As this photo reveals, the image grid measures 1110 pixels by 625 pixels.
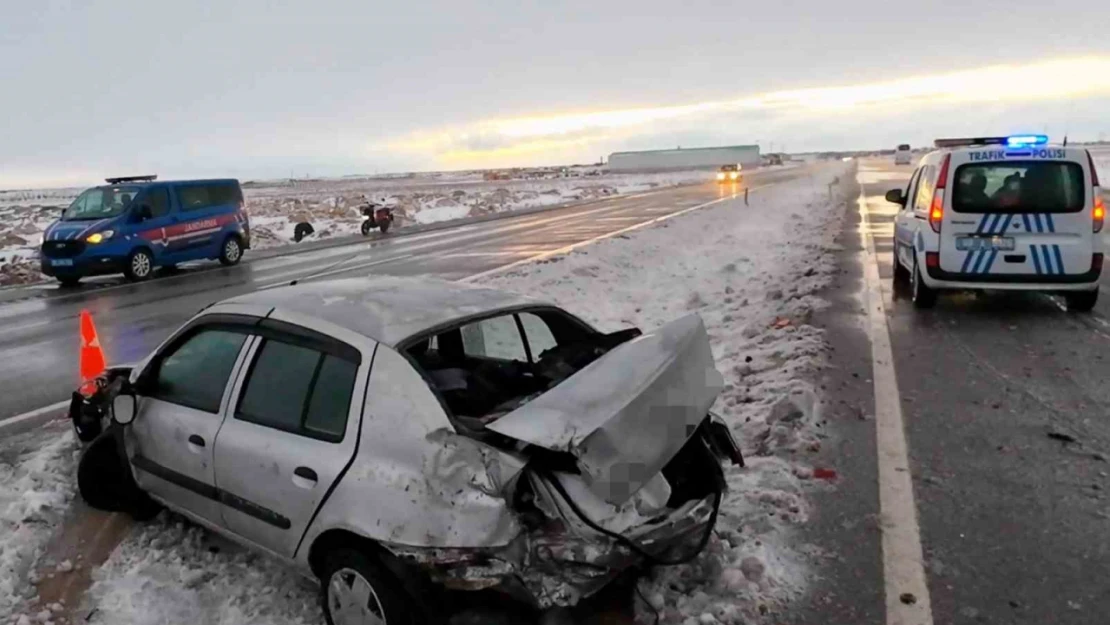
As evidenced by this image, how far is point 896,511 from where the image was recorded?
471 centimetres

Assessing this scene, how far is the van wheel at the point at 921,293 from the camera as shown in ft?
33.1

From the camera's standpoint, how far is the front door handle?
3.51 metres

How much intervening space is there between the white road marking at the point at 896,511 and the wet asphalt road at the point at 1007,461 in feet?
0.18

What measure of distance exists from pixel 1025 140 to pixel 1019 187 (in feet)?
2.77

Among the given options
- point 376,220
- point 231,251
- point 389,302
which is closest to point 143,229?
point 231,251

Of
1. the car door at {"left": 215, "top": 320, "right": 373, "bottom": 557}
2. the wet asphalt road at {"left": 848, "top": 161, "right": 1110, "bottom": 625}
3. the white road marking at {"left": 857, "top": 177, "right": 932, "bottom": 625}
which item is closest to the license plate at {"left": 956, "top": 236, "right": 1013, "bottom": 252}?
the wet asphalt road at {"left": 848, "top": 161, "right": 1110, "bottom": 625}

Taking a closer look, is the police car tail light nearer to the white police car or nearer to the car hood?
the white police car

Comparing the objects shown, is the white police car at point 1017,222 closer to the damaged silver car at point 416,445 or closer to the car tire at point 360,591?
the damaged silver car at point 416,445

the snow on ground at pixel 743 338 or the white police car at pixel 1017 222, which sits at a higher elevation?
the white police car at pixel 1017 222

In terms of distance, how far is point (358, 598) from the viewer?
3395mm

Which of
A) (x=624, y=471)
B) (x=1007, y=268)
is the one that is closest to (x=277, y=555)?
(x=624, y=471)

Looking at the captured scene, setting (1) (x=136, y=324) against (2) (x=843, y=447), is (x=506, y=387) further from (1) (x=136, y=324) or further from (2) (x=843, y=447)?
(1) (x=136, y=324)

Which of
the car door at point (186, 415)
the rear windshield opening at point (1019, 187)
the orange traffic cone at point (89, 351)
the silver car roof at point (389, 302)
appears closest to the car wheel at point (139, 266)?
the orange traffic cone at point (89, 351)

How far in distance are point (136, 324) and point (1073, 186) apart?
11969 mm
